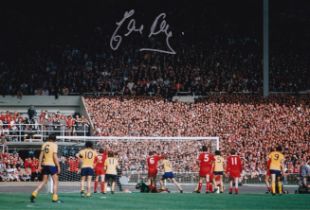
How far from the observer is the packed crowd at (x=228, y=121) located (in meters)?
40.3

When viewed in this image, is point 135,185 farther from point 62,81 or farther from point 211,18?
point 211,18

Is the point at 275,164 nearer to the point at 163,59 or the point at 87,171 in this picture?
the point at 87,171

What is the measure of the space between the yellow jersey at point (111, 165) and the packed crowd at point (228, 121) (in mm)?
11147

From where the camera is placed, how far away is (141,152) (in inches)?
1410

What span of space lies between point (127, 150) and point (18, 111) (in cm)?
1396

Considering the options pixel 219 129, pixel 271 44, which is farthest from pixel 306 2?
pixel 219 129

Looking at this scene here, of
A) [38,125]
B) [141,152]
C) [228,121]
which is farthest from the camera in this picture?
[228,121]

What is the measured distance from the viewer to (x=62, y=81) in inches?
1971

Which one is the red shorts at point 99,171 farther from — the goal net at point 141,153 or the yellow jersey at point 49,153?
the yellow jersey at point 49,153

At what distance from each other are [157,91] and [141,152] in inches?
536

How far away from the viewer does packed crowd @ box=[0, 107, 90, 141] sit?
139 feet
